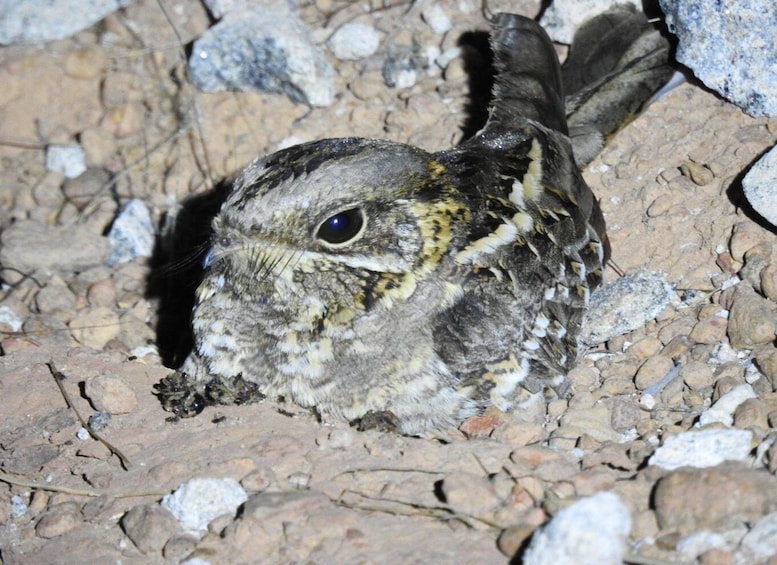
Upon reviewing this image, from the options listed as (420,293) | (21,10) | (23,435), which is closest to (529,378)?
(420,293)

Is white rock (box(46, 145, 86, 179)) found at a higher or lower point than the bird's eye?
lower

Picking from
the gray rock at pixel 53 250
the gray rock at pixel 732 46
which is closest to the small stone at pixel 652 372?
the gray rock at pixel 732 46

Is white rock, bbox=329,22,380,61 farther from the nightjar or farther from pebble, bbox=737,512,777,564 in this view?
pebble, bbox=737,512,777,564

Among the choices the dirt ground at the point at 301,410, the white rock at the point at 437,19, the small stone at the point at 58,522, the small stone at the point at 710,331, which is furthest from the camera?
the white rock at the point at 437,19

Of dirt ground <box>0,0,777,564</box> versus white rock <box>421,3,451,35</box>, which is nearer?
dirt ground <box>0,0,777,564</box>

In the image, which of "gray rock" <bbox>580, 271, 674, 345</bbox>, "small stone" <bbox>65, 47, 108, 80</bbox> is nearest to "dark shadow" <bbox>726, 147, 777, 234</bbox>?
"gray rock" <bbox>580, 271, 674, 345</bbox>

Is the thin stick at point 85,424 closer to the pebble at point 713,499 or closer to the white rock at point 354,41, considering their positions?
the pebble at point 713,499
